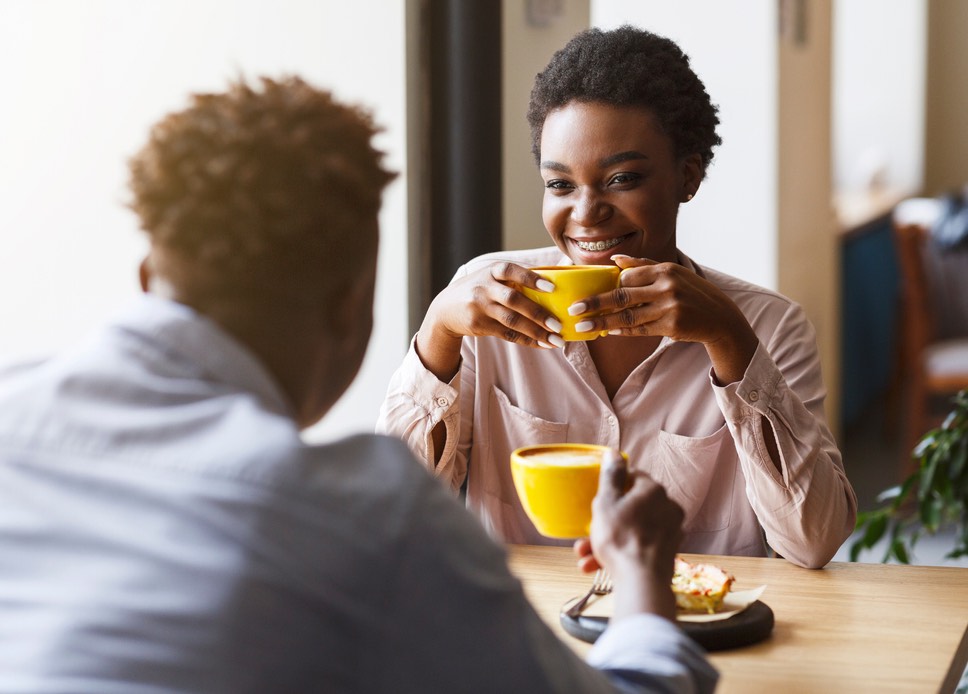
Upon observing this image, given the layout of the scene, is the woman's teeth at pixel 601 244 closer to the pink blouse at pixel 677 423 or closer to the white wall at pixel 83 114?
the pink blouse at pixel 677 423

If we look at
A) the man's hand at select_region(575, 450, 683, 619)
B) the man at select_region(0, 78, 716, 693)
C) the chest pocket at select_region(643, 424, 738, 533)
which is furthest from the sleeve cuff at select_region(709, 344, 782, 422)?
the man at select_region(0, 78, 716, 693)

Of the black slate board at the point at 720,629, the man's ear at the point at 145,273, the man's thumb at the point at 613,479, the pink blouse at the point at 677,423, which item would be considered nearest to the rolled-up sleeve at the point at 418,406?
the pink blouse at the point at 677,423

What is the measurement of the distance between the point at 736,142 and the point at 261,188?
9.26 feet

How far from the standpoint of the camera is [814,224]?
3996 mm

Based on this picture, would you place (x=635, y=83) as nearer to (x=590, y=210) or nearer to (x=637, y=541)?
(x=590, y=210)

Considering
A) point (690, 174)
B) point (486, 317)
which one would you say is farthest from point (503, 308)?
point (690, 174)

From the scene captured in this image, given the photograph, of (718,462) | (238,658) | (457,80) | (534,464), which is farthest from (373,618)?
(457,80)

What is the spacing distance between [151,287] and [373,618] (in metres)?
0.27

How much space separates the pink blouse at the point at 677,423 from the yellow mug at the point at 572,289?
0.20 meters

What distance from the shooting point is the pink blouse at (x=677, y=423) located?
138 centimetres

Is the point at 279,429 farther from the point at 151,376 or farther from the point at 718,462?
the point at 718,462

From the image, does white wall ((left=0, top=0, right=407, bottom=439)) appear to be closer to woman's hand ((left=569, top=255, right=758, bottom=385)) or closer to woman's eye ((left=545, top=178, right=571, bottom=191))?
woman's eye ((left=545, top=178, right=571, bottom=191))

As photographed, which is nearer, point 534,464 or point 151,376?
point 151,376

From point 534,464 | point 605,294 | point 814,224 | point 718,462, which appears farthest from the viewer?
point 814,224
